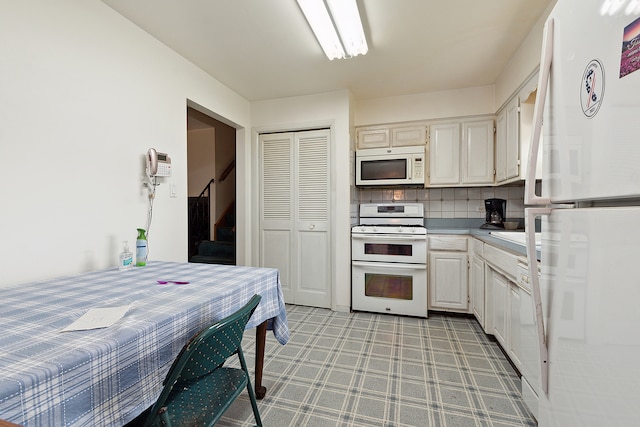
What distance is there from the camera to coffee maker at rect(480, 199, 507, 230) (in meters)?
2.90

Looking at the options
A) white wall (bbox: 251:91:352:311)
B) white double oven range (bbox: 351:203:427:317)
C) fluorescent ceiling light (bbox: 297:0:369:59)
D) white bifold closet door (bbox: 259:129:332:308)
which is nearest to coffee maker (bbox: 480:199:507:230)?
white double oven range (bbox: 351:203:427:317)

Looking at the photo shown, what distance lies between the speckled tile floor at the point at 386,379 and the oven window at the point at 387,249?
0.71 meters

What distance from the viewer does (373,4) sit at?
1.78 m

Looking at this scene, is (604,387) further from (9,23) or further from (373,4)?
(9,23)

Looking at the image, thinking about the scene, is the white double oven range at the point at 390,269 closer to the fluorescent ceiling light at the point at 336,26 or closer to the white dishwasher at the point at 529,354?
the white dishwasher at the point at 529,354

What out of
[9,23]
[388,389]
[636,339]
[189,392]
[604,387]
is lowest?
[388,389]

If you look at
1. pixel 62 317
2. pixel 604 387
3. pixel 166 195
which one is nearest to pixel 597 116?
pixel 604 387

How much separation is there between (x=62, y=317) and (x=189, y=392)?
0.51 metres

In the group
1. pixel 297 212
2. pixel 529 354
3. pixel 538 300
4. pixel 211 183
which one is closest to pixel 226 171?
pixel 211 183

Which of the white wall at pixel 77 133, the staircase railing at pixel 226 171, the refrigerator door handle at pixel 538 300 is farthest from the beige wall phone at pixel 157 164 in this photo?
the staircase railing at pixel 226 171

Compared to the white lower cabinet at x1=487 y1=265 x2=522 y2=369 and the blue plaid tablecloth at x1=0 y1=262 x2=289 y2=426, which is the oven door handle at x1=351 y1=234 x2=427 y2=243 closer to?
the white lower cabinet at x1=487 y1=265 x2=522 y2=369

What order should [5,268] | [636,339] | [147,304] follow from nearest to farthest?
[636,339]
[147,304]
[5,268]

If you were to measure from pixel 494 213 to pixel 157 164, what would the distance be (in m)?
3.22

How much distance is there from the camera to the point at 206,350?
86 centimetres
